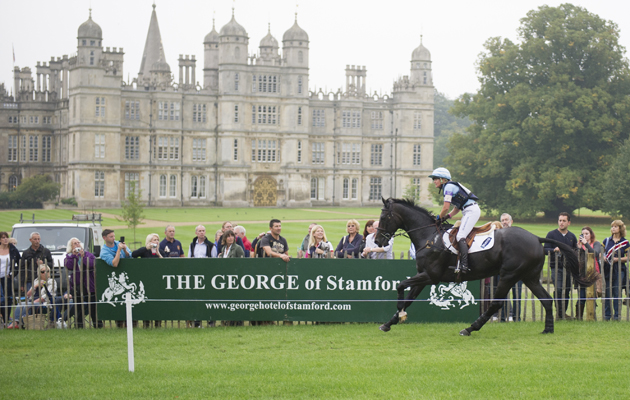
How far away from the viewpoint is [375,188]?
73312mm

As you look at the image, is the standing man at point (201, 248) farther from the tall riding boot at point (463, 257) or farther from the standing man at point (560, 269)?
the standing man at point (560, 269)

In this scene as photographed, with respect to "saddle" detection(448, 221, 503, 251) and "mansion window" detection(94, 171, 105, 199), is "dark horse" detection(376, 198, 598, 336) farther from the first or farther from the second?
"mansion window" detection(94, 171, 105, 199)

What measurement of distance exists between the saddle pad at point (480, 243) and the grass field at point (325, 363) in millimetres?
1320

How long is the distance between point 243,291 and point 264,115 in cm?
5573

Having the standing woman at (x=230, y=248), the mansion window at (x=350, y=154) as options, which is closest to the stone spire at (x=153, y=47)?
the mansion window at (x=350, y=154)

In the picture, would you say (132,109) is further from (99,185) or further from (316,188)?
(316,188)

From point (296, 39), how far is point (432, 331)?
5831 cm

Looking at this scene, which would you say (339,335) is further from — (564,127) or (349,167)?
(349,167)

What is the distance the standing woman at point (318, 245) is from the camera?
45.7 feet

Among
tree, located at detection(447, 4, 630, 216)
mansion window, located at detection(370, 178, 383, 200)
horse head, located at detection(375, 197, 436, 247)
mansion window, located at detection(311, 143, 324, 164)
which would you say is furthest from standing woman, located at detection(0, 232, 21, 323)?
mansion window, located at detection(370, 178, 383, 200)

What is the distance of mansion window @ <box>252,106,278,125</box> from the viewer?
67.9 m

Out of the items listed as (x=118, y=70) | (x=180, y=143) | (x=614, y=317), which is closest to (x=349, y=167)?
(x=180, y=143)

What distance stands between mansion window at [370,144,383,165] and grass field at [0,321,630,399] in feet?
198

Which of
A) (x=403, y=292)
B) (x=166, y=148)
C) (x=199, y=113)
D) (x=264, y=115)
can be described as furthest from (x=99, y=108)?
(x=403, y=292)
